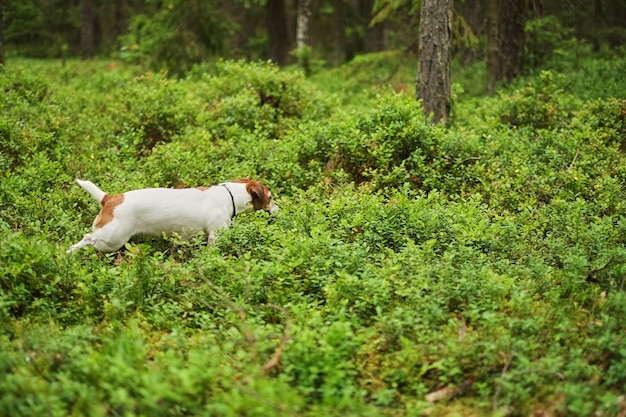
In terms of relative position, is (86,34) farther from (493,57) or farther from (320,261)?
(320,261)

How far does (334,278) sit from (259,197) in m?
1.79

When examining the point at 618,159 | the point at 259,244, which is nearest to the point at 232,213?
the point at 259,244

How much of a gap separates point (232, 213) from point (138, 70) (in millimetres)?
9397

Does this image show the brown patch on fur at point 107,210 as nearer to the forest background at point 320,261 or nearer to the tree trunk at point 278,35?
the forest background at point 320,261

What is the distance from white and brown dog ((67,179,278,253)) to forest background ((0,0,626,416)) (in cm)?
20

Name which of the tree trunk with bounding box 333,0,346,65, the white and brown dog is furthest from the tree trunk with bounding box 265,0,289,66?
the white and brown dog

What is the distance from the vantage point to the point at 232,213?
596cm

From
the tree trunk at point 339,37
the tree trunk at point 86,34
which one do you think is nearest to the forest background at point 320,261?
the tree trunk at point 339,37

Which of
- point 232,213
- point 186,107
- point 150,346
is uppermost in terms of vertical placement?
point 186,107

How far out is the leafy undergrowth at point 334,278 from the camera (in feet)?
11.1

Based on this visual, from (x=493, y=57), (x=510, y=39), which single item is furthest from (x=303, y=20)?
(x=510, y=39)

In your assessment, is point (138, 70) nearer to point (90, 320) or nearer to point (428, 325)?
point (90, 320)

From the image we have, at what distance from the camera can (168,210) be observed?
553 centimetres

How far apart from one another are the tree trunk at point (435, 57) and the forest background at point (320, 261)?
655 mm
